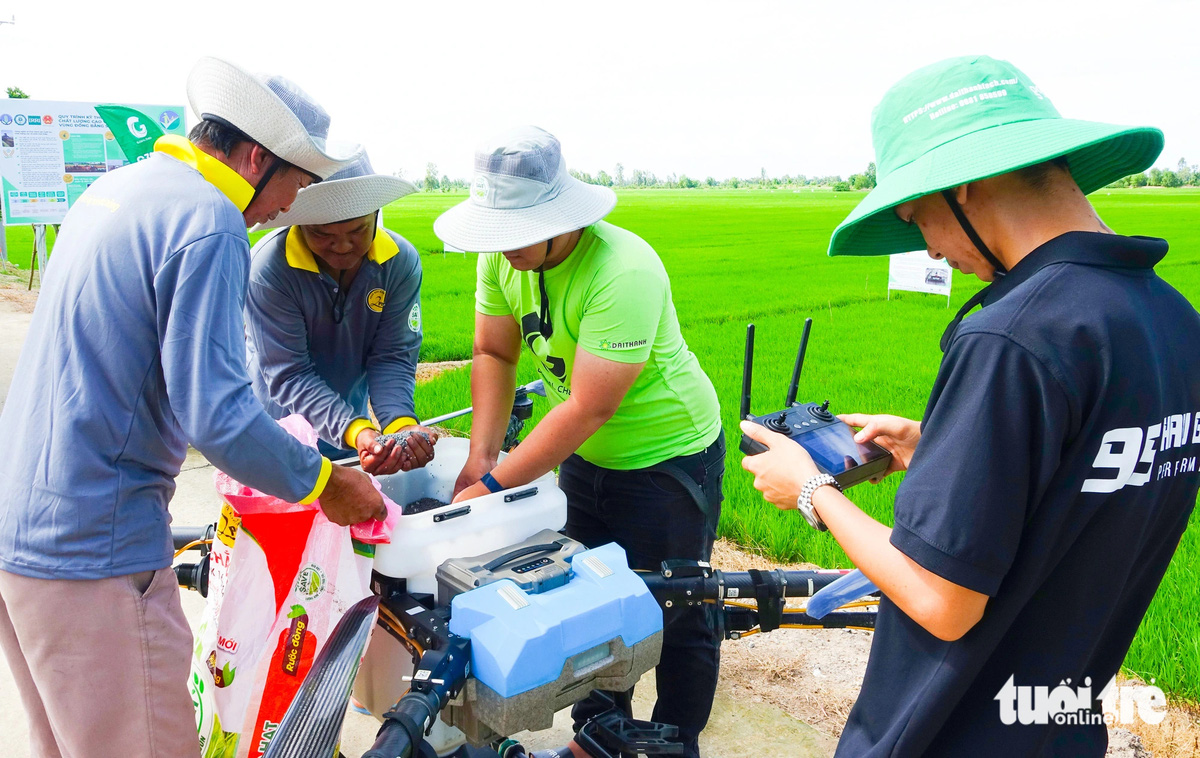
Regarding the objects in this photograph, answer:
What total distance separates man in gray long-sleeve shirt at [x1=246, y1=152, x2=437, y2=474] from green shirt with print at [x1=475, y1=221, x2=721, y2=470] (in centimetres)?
41

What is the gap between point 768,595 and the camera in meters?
1.78

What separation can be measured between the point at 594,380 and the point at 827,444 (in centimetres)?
66

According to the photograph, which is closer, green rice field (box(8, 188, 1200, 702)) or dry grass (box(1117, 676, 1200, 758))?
dry grass (box(1117, 676, 1200, 758))

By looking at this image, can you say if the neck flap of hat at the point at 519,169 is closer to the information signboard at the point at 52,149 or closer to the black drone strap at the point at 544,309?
the black drone strap at the point at 544,309

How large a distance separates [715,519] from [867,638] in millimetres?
1225

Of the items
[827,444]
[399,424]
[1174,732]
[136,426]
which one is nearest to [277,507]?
[136,426]

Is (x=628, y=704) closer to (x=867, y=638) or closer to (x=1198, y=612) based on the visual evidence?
(x=867, y=638)

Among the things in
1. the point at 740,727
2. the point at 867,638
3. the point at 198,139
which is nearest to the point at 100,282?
the point at 198,139

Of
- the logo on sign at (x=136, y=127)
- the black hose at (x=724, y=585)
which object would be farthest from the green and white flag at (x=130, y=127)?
the black hose at (x=724, y=585)

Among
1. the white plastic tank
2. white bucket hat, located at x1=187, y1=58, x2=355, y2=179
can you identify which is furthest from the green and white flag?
the white plastic tank

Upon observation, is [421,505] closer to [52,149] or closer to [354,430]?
[354,430]

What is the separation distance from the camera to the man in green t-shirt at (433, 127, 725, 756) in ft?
6.47

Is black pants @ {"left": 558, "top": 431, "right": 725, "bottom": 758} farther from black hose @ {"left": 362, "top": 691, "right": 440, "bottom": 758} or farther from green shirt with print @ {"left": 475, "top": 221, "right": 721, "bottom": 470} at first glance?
black hose @ {"left": 362, "top": 691, "right": 440, "bottom": 758}

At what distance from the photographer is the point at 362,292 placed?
261 centimetres
